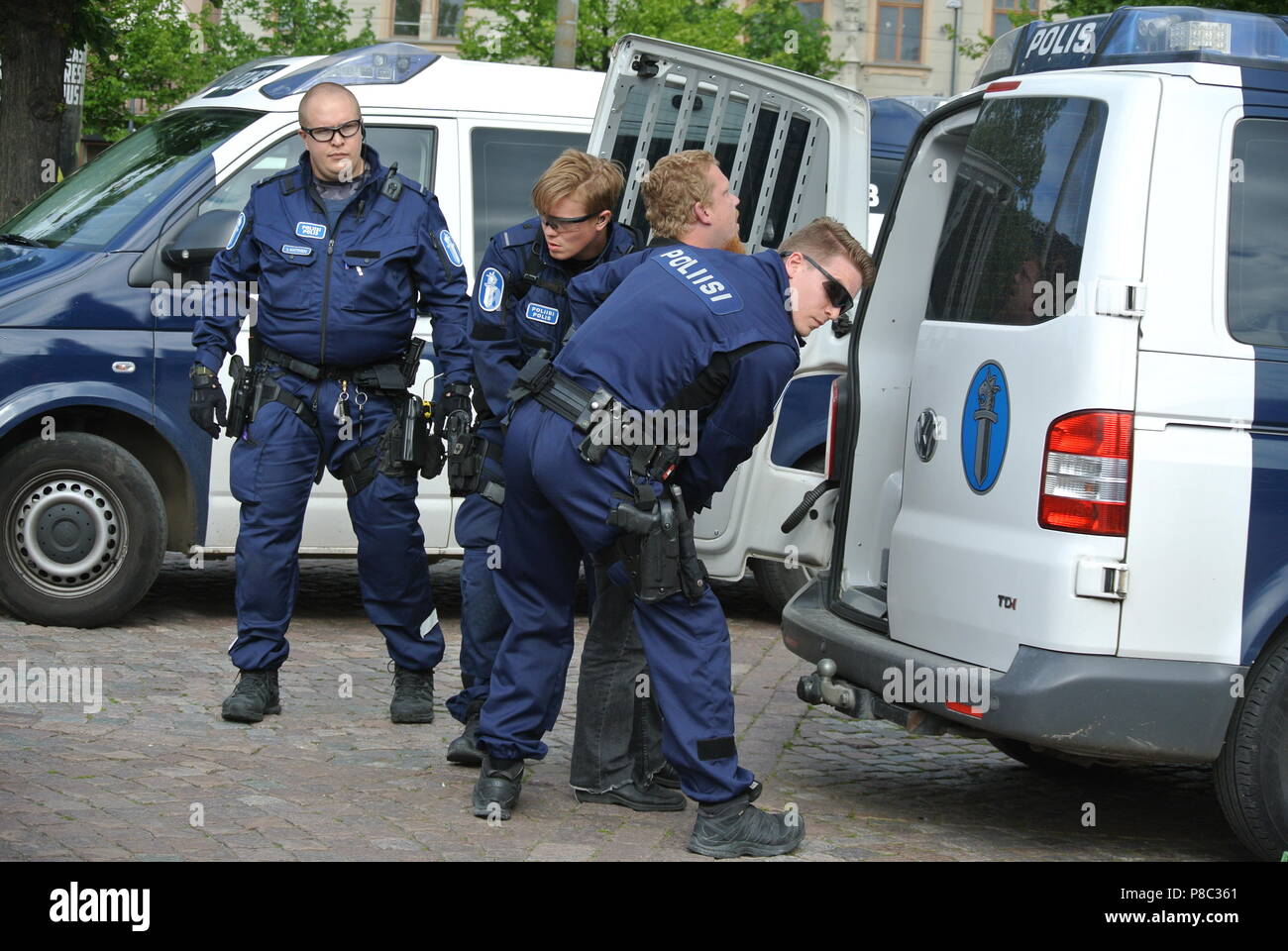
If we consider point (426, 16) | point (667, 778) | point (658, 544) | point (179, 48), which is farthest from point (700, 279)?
point (426, 16)

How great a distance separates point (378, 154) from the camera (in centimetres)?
720

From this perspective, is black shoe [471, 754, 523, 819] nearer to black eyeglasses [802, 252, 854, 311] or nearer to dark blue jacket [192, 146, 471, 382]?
dark blue jacket [192, 146, 471, 382]

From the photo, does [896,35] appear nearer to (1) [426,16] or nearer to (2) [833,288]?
(1) [426,16]

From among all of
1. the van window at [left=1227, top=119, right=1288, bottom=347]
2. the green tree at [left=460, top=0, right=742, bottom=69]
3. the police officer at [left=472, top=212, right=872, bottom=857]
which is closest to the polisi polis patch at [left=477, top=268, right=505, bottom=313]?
the police officer at [left=472, top=212, right=872, bottom=857]

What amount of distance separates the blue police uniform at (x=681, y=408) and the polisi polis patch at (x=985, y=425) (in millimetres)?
511

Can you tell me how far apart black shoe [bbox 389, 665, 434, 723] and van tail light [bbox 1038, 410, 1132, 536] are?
251 cm

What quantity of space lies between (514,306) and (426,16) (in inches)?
1391

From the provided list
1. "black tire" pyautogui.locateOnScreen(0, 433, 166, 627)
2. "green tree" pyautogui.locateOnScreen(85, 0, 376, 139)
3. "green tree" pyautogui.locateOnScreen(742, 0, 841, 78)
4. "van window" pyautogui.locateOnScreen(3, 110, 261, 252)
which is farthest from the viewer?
"green tree" pyautogui.locateOnScreen(742, 0, 841, 78)

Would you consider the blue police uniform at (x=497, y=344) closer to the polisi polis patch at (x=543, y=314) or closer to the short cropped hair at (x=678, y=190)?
the polisi polis patch at (x=543, y=314)

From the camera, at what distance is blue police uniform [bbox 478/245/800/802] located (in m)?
4.23

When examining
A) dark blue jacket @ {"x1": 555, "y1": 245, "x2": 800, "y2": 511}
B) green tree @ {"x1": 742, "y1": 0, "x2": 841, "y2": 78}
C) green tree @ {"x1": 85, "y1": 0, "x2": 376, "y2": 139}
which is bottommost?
dark blue jacket @ {"x1": 555, "y1": 245, "x2": 800, "y2": 511}
